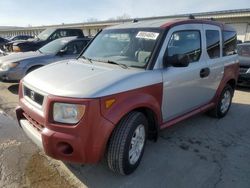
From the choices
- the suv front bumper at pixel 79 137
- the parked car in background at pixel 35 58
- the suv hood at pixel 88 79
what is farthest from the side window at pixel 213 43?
the parked car in background at pixel 35 58

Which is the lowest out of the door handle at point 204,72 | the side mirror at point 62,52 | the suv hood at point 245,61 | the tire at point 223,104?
the tire at point 223,104

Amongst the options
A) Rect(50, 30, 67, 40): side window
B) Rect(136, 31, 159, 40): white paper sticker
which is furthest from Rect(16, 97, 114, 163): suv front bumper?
Rect(50, 30, 67, 40): side window

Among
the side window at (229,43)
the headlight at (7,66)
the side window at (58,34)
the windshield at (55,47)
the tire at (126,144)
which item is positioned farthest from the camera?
the side window at (58,34)

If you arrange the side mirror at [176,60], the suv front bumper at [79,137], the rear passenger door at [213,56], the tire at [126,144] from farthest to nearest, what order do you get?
the rear passenger door at [213,56] → the side mirror at [176,60] → the tire at [126,144] → the suv front bumper at [79,137]

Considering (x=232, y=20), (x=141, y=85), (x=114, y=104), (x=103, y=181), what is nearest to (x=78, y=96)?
(x=114, y=104)

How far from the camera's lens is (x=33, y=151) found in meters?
3.84

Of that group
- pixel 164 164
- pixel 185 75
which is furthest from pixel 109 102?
pixel 185 75

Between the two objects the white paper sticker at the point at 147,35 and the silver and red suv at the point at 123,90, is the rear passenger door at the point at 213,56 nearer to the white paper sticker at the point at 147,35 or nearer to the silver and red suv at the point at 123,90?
the silver and red suv at the point at 123,90

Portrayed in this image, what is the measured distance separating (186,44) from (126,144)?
194 cm

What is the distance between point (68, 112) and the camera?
2711 mm

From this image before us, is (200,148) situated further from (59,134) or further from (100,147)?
(59,134)

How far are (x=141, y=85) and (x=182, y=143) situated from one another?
5.04 feet

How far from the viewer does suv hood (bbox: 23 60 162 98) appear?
2779 millimetres

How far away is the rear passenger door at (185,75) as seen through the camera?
369 centimetres
